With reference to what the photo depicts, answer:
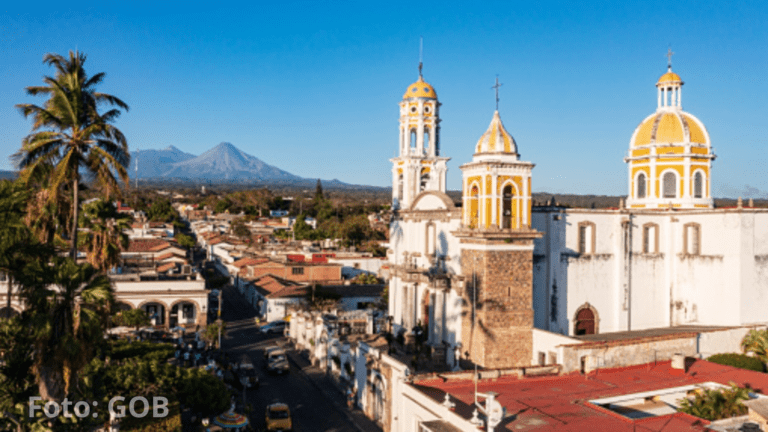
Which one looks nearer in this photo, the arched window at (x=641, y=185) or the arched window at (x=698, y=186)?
the arched window at (x=698, y=186)

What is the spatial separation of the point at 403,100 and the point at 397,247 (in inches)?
327

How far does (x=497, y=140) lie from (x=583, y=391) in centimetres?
1104

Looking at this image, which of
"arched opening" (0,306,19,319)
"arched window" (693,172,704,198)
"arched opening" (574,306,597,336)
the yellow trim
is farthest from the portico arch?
"arched opening" (0,306,19,319)

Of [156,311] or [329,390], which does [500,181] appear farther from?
[156,311]

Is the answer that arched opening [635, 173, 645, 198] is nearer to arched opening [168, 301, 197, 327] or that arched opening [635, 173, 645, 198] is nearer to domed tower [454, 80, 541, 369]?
domed tower [454, 80, 541, 369]

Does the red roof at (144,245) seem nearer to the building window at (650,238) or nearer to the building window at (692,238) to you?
the building window at (650,238)

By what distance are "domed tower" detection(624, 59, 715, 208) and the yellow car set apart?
2077cm

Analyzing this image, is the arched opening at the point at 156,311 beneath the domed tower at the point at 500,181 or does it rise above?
beneath

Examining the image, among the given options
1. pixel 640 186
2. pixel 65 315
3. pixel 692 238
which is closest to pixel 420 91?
pixel 640 186

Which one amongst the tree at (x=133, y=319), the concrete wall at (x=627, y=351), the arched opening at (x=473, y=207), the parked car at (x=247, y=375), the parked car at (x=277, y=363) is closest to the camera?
the concrete wall at (x=627, y=351)

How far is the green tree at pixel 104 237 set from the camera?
2091cm

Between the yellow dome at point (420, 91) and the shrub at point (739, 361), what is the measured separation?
19526 mm

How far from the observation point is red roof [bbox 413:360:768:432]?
15.7 metres

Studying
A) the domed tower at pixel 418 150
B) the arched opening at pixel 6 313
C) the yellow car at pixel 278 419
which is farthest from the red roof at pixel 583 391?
the domed tower at pixel 418 150
